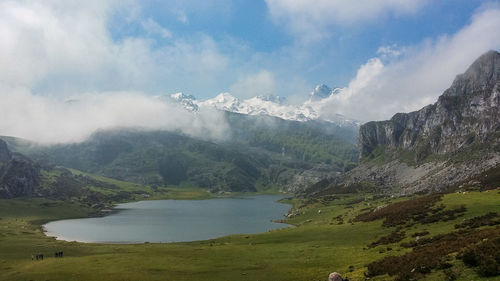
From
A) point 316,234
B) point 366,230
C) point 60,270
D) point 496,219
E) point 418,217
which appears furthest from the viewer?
point 316,234

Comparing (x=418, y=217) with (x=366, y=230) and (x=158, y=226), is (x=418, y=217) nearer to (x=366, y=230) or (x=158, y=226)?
(x=366, y=230)

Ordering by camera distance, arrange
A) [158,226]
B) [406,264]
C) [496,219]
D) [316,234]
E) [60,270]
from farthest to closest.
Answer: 1. [158,226]
2. [316,234]
3. [60,270]
4. [496,219]
5. [406,264]

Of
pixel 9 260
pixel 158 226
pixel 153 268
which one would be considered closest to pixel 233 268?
pixel 153 268

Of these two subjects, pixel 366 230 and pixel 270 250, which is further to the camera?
pixel 366 230

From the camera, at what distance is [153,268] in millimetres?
62531

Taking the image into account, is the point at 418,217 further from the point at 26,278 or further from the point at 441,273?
the point at 26,278

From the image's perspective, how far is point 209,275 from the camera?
56531mm

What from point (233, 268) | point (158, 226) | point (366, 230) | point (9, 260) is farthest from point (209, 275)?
point (158, 226)

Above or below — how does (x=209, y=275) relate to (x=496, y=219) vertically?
below

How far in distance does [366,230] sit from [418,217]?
12.5 m

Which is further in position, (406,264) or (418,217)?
Answer: (418,217)

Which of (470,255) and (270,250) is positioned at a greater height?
(470,255)

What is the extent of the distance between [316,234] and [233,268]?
40.7m

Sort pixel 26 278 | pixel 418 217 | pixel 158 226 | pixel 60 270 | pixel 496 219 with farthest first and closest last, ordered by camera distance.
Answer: pixel 158 226
pixel 418 217
pixel 60 270
pixel 26 278
pixel 496 219
